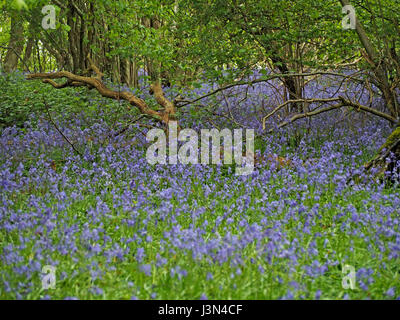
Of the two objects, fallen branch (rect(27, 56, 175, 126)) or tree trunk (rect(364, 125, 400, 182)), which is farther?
fallen branch (rect(27, 56, 175, 126))

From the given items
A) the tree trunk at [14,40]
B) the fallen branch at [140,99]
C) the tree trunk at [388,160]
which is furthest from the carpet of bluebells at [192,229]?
the tree trunk at [14,40]

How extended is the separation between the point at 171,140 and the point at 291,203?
2548 mm

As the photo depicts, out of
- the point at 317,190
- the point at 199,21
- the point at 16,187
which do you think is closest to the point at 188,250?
the point at 317,190

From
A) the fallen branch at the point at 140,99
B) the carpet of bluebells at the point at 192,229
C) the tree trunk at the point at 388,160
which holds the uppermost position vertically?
the fallen branch at the point at 140,99

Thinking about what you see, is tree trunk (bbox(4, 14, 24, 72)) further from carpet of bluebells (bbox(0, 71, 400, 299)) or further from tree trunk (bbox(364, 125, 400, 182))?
tree trunk (bbox(364, 125, 400, 182))

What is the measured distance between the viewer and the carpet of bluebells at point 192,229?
2873mm

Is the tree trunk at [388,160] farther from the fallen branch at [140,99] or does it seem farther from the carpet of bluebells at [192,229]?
the fallen branch at [140,99]

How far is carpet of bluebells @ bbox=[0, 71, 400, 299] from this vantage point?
2873 mm

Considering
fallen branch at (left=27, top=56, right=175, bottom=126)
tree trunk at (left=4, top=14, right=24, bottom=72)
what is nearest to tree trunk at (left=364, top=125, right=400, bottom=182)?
fallen branch at (left=27, top=56, right=175, bottom=126)

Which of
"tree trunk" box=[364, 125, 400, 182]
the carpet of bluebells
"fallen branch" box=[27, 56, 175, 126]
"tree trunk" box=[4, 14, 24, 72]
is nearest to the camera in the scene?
the carpet of bluebells

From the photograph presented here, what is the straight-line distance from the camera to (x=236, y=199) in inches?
184

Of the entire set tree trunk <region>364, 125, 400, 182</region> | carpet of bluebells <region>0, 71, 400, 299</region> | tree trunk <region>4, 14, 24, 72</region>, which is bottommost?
carpet of bluebells <region>0, 71, 400, 299</region>

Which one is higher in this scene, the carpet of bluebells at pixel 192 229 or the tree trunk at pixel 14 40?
the tree trunk at pixel 14 40
